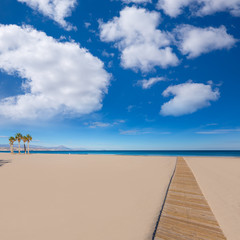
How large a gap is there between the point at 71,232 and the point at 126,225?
1953 mm

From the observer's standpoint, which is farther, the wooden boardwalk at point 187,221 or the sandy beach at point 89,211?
the sandy beach at point 89,211

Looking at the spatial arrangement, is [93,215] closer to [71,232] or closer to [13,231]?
[71,232]

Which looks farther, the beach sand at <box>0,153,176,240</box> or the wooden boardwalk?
the beach sand at <box>0,153,176,240</box>

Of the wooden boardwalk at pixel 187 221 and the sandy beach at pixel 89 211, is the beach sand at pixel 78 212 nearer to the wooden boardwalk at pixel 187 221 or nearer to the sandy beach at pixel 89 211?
the sandy beach at pixel 89 211

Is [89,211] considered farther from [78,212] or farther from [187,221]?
[187,221]

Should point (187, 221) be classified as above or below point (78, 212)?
above

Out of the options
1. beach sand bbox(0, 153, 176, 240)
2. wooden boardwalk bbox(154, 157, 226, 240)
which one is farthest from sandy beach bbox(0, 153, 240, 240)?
wooden boardwalk bbox(154, 157, 226, 240)

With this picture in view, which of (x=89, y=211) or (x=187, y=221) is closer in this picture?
(x=187, y=221)

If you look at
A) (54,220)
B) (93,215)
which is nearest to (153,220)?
(93,215)

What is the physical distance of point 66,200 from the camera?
6473 millimetres

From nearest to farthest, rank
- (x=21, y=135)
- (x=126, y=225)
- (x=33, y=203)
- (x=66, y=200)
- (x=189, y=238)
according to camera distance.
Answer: (x=189, y=238) → (x=126, y=225) → (x=33, y=203) → (x=66, y=200) → (x=21, y=135)

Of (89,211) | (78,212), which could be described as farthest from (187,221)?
(78,212)

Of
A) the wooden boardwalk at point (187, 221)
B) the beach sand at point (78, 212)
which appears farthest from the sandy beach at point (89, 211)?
the wooden boardwalk at point (187, 221)

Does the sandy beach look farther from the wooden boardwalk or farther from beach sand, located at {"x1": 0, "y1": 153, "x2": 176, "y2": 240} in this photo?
the wooden boardwalk
